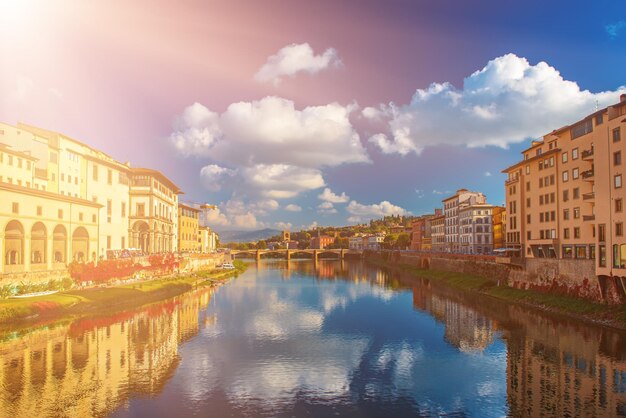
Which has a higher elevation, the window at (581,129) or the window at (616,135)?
the window at (581,129)

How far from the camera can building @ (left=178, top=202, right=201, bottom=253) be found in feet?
427

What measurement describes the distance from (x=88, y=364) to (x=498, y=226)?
96.8 m

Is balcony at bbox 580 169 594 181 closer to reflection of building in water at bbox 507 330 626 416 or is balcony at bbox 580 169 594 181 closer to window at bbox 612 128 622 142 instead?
window at bbox 612 128 622 142

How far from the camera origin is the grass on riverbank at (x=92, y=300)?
44000 mm

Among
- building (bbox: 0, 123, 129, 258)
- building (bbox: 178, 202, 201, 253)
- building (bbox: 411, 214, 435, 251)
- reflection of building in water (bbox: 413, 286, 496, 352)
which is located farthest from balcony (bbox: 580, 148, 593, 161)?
building (bbox: 411, 214, 435, 251)

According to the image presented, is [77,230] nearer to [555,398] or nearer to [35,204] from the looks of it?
[35,204]

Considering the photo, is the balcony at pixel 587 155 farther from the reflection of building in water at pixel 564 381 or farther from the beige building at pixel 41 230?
the beige building at pixel 41 230

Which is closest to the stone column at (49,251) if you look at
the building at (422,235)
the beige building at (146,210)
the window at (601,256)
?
the beige building at (146,210)

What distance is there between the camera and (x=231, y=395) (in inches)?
1065

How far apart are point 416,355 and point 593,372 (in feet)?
39.4

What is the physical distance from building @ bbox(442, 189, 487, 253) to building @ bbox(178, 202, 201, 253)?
2835 inches

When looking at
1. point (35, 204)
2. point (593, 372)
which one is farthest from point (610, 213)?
point (35, 204)

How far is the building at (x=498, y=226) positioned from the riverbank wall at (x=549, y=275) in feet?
65.6

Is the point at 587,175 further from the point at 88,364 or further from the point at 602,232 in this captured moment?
the point at 88,364
